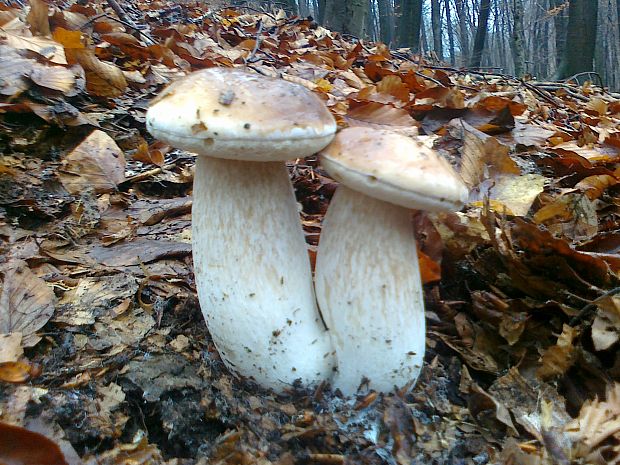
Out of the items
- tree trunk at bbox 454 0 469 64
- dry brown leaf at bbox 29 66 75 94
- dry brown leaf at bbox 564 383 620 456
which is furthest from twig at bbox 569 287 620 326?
tree trunk at bbox 454 0 469 64

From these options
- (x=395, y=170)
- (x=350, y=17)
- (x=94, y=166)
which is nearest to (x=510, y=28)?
(x=350, y=17)

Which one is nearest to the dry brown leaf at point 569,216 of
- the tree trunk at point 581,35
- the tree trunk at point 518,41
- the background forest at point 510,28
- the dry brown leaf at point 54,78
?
the dry brown leaf at point 54,78

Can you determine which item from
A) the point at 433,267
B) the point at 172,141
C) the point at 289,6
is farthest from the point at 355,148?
the point at 289,6

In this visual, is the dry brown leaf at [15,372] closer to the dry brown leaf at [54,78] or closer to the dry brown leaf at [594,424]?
the dry brown leaf at [594,424]

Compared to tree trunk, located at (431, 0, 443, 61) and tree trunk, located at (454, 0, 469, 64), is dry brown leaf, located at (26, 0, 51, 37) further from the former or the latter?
tree trunk, located at (454, 0, 469, 64)

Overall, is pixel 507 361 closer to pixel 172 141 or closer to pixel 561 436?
pixel 561 436
